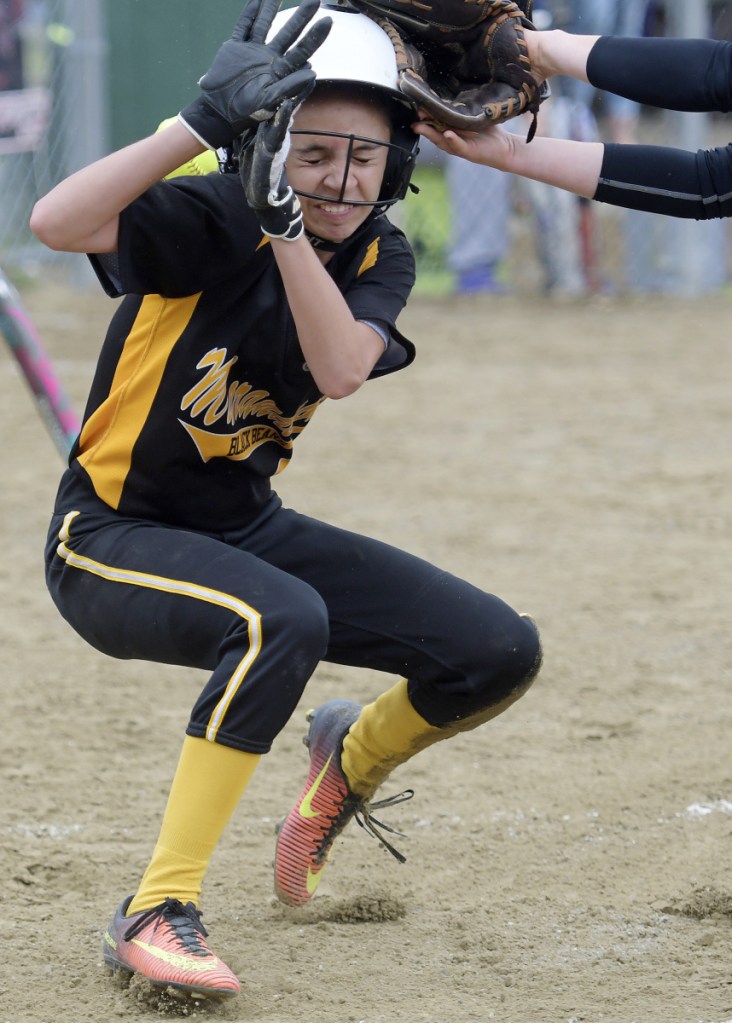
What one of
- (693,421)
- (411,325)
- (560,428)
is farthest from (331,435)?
(411,325)

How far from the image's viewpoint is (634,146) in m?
2.83

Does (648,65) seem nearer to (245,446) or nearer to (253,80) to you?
(253,80)

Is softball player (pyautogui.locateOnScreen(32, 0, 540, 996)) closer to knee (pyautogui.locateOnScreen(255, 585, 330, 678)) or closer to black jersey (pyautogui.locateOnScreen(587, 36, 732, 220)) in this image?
knee (pyautogui.locateOnScreen(255, 585, 330, 678))

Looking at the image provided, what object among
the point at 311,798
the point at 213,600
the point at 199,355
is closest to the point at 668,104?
the point at 199,355

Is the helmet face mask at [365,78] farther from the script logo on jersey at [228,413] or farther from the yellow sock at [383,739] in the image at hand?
the yellow sock at [383,739]

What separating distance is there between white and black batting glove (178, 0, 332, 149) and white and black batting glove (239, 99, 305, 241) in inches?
0.9

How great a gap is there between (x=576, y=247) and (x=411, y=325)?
5.26ft

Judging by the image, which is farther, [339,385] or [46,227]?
[339,385]

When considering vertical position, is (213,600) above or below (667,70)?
below

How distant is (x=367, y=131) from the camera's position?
2.53 metres

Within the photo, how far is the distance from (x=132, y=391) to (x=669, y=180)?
1.08 meters

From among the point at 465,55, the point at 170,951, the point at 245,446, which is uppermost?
the point at 465,55

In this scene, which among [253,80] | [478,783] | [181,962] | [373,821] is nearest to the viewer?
[253,80]

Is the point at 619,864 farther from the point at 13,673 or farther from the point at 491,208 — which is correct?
the point at 491,208
